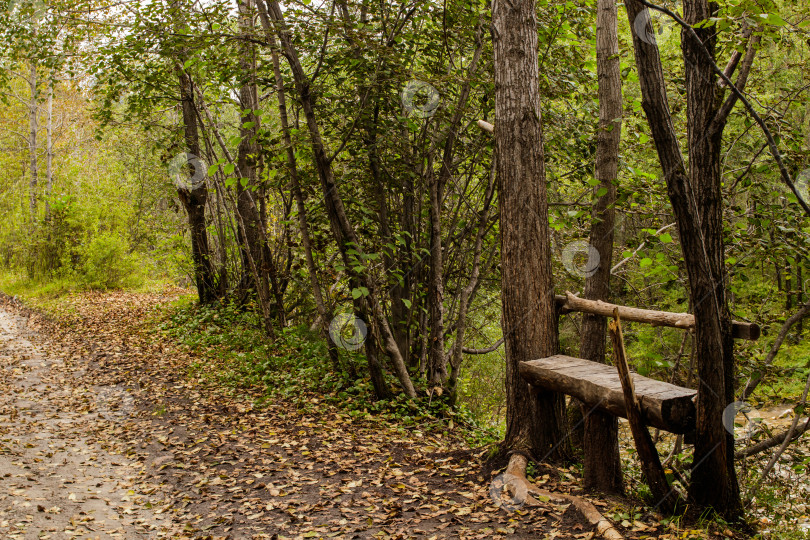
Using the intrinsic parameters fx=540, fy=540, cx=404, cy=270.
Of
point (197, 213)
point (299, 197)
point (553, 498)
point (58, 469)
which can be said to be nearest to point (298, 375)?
point (299, 197)

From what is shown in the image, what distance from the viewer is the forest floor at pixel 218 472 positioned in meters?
4.20

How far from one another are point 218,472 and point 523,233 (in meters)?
3.76

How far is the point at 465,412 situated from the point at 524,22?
477 cm

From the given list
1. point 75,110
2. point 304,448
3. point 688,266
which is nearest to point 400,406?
point 304,448

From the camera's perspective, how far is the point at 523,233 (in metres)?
4.80

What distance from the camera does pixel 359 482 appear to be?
5.04m

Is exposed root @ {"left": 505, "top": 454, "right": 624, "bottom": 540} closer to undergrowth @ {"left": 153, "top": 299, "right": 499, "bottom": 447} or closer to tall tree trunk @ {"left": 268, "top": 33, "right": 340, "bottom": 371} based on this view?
undergrowth @ {"left": 153, "top": 299, "right": 499, "bottom": 447}

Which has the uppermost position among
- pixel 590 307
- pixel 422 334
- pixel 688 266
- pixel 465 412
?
pixel 688 266

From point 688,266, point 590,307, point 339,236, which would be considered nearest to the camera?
point 688,266

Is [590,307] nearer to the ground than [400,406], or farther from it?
farther from it

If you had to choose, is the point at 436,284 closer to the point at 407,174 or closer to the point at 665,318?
the point at 407,174

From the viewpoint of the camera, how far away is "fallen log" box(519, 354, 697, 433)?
140 inches

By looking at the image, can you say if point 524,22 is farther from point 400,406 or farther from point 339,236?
point 400,406

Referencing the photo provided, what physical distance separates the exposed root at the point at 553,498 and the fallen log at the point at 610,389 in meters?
0.70
